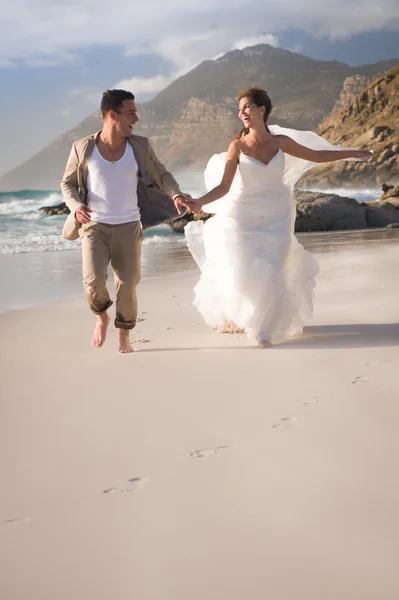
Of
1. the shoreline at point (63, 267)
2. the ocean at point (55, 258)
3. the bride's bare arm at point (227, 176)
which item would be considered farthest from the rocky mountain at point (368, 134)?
the bride's bare arm at point (227, 176)

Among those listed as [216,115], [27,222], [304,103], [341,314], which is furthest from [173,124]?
[341,314]

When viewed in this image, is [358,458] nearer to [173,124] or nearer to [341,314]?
[341,314]

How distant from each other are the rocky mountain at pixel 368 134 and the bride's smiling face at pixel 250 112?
56.6 m

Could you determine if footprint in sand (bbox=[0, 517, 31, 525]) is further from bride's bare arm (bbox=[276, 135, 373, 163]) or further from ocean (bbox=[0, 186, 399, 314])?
ocean (bbox=[0, 186, 399, 314])

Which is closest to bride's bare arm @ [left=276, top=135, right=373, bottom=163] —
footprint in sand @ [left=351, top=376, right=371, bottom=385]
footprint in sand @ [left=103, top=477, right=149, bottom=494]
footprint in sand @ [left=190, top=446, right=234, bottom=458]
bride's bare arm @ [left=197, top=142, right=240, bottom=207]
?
bride's bare arm @ [left=197, top=142, right=240, bottom=207]

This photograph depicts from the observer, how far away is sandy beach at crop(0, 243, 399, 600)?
7.54ft

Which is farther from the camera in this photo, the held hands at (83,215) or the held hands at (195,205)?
the held hands at (195,205)

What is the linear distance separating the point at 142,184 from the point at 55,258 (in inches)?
383

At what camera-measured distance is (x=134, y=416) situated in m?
3.91

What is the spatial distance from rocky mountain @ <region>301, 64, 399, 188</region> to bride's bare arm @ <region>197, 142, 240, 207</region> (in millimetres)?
56627

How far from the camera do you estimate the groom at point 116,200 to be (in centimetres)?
545

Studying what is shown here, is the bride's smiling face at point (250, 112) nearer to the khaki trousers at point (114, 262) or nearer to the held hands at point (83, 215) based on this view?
the khaki trousers at point (114, 262)

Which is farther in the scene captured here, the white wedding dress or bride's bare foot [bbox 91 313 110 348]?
bride's bare foot [bbox 91 313 110 348]

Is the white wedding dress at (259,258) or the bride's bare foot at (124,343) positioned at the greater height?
the white wedding dress at (259,258)
